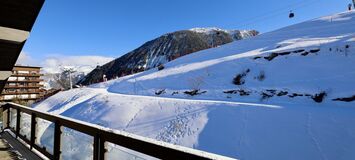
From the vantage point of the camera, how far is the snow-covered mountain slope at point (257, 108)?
27.2 ft

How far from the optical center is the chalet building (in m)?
74.8

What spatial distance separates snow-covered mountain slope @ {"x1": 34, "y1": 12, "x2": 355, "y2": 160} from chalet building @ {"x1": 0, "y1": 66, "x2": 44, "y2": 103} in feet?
215

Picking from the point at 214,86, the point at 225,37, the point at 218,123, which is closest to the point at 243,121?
the point at 218,123

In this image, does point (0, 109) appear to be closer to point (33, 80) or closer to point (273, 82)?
point (273, 82)

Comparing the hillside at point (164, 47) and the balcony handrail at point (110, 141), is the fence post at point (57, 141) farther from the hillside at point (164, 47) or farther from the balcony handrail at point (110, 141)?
the hillside at point (164, 47)

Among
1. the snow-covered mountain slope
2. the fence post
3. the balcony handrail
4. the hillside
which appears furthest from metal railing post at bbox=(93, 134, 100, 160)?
the hillside

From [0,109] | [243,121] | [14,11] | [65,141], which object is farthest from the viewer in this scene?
[243,121]

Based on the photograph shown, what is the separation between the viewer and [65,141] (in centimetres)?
401

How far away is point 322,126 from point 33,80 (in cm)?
8305

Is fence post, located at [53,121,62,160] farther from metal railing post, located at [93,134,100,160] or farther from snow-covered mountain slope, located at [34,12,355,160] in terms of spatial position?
metal railing post, located at [93,134,100,160]

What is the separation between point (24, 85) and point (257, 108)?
79413mm

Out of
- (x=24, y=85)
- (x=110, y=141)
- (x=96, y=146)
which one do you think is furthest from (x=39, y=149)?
(x=24, y=85)

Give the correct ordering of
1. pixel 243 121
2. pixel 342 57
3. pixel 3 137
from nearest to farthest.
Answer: pixel 3 137 < pixel 243 121 < pixel 342 57

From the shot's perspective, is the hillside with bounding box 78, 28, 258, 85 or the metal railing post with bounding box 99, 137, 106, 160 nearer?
the metal railing post with bounding box 99, 137, 106, 160
